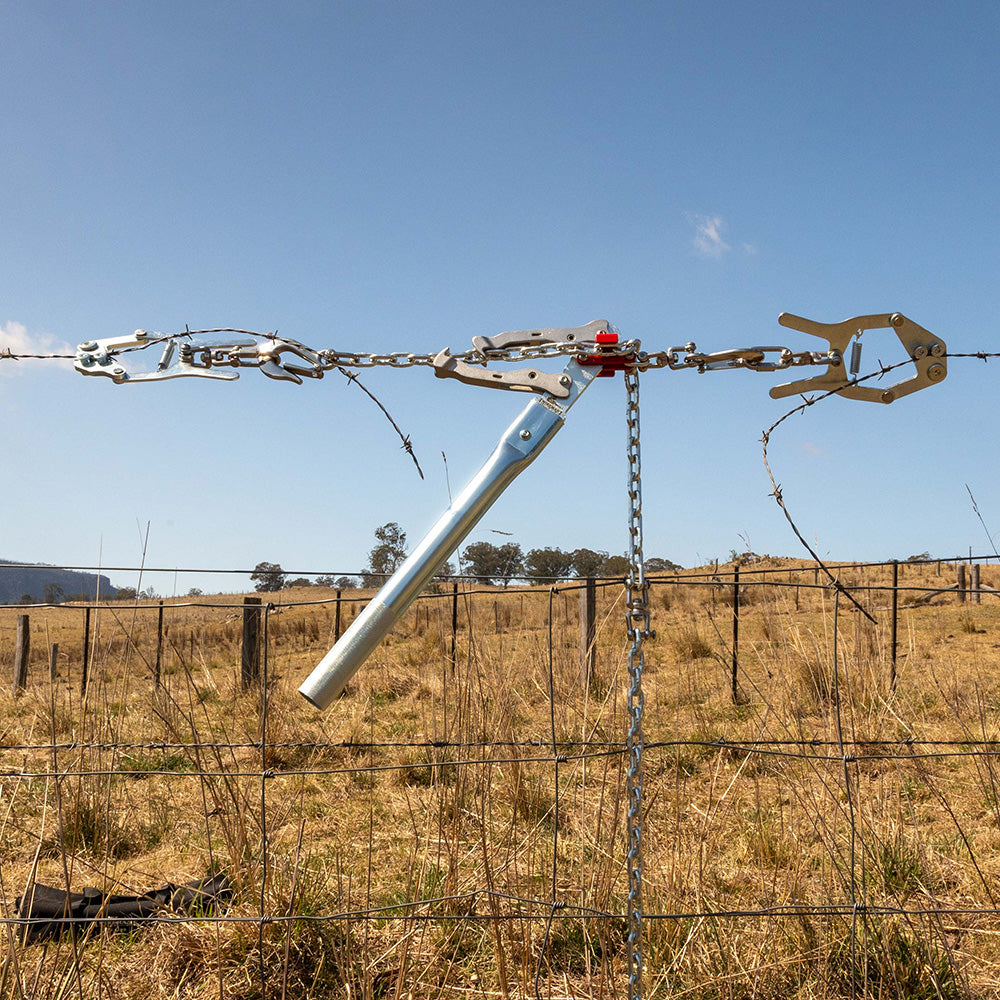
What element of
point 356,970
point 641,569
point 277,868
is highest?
point 641,569

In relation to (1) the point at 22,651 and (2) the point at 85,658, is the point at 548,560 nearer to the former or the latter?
(1) the point at 22,651

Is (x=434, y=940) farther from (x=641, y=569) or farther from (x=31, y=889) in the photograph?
(x=641, y=569)

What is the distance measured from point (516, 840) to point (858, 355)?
2367 mm

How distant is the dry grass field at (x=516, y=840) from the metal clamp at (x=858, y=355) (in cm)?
104

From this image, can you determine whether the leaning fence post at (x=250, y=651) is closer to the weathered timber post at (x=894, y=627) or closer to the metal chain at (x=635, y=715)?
the weathered timber post at (x=894, y=627)

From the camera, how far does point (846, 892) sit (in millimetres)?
2818

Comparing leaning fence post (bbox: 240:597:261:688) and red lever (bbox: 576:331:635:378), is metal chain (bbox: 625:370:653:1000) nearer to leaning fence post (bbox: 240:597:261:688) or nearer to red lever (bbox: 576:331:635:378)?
red lever (bbox: 576:331:635:378)

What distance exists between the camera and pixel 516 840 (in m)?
3.23

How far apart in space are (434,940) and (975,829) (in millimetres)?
2967

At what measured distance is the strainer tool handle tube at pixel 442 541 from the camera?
55.2 inches

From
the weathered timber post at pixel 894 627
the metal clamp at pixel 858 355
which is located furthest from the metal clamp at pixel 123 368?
the weathered timber post at pixel 894 627

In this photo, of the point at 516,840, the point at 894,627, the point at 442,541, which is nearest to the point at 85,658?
the point at 516,840

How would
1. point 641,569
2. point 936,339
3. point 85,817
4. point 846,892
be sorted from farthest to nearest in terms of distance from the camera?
point 85,817 → point 846,892 → point 936,339 → point 641,569

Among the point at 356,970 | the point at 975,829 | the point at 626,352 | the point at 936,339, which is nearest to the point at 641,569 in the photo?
the point at 626,352
